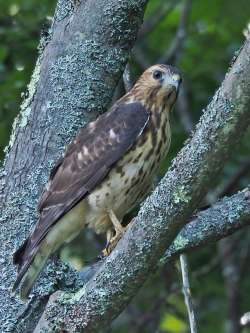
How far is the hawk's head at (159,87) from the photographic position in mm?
4906

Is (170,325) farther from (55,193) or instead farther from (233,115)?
(233,115)

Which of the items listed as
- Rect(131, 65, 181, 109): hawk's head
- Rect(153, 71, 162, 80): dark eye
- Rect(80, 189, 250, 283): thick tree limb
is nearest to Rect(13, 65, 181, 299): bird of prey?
Rect(131, 65, 181, 109): hawk's head

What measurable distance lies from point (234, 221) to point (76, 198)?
938mm

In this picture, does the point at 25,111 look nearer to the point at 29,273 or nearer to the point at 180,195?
the point at 29,273

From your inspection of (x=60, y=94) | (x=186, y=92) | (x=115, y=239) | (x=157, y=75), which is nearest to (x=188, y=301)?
(x=115, y=239)

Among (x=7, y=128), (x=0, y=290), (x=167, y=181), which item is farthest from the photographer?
(x=7, y=128)

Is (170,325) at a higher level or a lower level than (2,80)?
lower

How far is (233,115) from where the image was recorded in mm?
2855

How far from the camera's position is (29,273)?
4016mm

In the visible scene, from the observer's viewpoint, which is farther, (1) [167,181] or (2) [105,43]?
(2) [105,43]

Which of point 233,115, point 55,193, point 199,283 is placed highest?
point 233,115

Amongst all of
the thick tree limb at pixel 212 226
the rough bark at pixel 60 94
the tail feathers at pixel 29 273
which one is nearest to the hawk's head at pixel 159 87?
the rough bark at pixel 60 94

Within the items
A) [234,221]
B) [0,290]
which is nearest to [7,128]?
[0,290]

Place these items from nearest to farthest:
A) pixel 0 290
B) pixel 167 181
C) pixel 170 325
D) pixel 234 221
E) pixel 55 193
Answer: pixel 167 181 < pixel 234 221 < pixel 0 290 < pixel 55 193 < pixel 170 325
